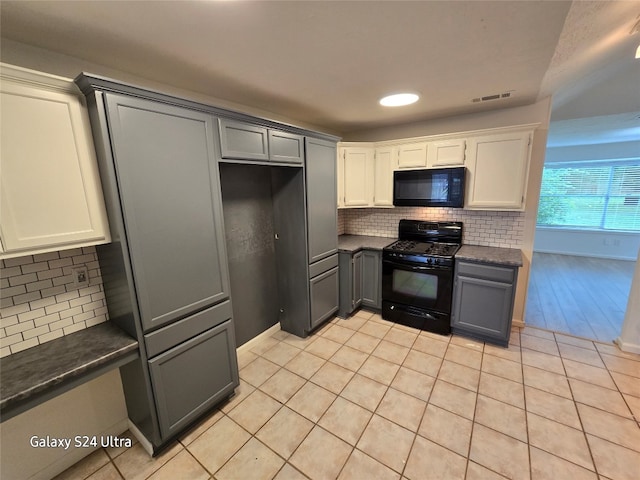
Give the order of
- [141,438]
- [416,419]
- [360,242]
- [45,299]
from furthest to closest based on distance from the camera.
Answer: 1. [360,242]
2. [416,419]
3. [141,438]
4. [45,299]

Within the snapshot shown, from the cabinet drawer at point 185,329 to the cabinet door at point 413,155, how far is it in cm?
258

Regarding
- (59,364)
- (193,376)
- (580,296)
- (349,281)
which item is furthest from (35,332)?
(580,296)

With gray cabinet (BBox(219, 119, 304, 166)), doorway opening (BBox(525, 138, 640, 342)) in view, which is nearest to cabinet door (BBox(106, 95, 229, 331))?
gray cabinet (BBox(219, 119, 304, 166))

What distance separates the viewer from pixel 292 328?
310 cm

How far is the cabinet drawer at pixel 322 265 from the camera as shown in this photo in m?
2.89

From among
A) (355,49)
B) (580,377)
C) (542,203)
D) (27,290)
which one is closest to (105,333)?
(27,290)

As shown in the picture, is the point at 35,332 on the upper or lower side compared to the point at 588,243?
upper

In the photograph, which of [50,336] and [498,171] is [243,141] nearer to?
[50,336]

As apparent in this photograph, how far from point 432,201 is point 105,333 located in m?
3.23

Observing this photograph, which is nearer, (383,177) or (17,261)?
(17,261)

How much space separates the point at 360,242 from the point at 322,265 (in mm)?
814

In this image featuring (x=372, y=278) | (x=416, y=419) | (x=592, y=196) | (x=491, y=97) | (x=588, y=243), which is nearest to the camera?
(x=416, y=419)

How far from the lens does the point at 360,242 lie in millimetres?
3592

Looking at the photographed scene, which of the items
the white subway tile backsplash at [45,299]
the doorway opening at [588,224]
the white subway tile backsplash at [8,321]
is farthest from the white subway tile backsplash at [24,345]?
the doorway opening at [588,224]
